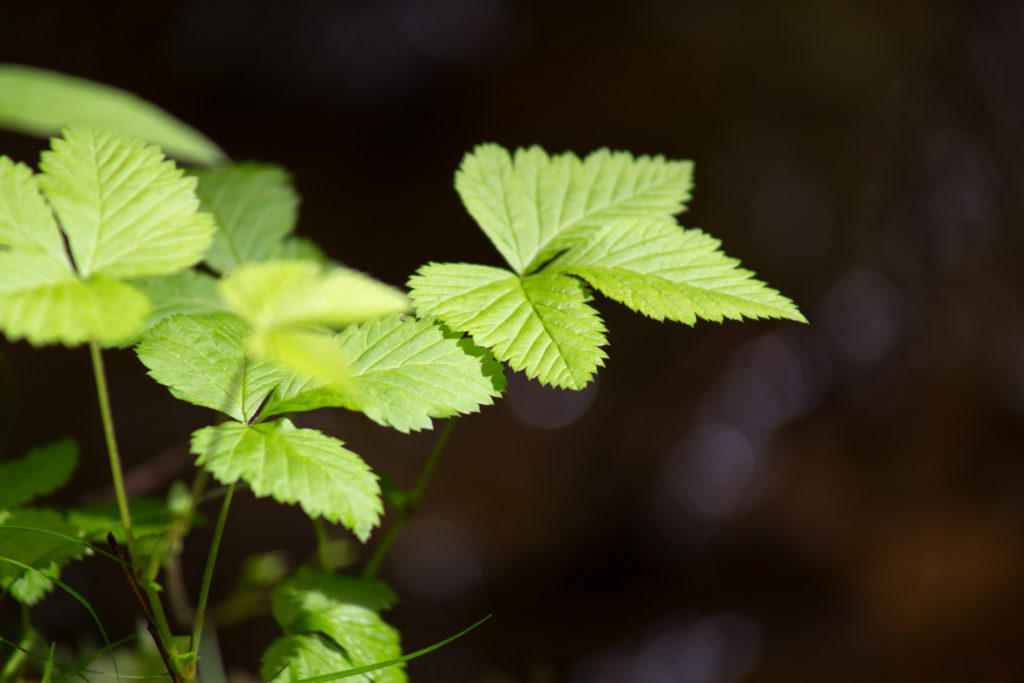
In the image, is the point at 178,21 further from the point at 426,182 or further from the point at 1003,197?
the point at 1003,197

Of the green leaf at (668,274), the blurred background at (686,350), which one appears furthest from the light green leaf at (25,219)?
the blurred background at (686,350)

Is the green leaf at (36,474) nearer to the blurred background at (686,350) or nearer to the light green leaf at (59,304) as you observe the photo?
the light green leaf at (59,304)

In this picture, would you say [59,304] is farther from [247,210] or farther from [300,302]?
[247,210]

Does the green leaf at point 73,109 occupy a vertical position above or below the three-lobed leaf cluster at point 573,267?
below

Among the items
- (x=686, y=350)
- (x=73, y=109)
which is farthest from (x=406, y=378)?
(x=686, y=350)

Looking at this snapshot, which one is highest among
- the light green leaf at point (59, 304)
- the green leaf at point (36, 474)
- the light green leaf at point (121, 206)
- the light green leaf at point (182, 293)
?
the light green leaf at point (121, 206)

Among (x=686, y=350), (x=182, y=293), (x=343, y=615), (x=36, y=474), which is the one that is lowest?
(x=36, y=474)

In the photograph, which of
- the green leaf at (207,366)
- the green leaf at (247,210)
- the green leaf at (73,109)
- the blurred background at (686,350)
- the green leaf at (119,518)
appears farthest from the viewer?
the blurred background at (686,350)
